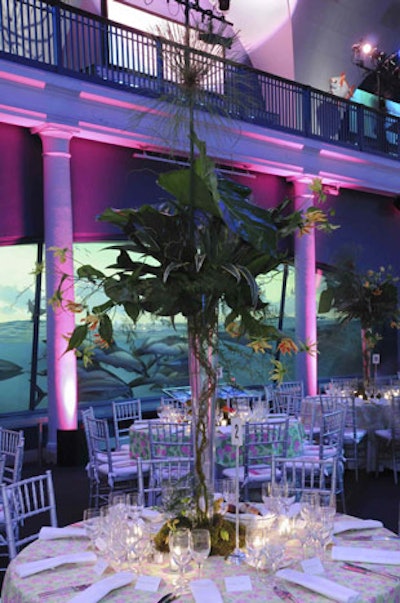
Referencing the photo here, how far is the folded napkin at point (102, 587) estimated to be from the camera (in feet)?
7.51

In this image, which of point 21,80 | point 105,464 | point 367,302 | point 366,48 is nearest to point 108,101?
point 21,80

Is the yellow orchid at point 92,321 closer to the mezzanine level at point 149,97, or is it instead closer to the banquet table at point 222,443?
the mezzanine level at point 149,97

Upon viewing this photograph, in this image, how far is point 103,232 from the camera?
9.04 m

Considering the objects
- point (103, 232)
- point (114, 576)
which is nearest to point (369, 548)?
point (114, 576)

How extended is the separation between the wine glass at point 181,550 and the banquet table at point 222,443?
3502mm

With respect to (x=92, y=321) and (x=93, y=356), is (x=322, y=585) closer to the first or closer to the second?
(x=92, y=321)

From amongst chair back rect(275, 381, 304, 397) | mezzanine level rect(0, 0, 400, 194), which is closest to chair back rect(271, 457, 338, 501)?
mezzanine level rect(0, 0, 400, 194)

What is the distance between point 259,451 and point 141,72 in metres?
3.40

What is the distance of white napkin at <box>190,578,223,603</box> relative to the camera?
2.27m

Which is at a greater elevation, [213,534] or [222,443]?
[213,534]

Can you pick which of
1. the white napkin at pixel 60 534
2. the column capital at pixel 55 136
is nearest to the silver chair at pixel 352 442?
the column capital at pixel 55 136

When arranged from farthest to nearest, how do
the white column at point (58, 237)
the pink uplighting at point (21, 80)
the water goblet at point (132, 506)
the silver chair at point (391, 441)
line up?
the white column at point (58, 237) → the silver chair at point (391, 441) → the pink uplighting at point (21, 80) → the water goblet at point (132, 506)

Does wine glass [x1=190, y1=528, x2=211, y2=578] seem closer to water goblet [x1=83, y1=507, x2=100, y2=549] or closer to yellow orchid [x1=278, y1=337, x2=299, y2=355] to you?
water goblet [x1=83, y1=507, x2=100, y2=549]

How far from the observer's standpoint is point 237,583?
242 cm
